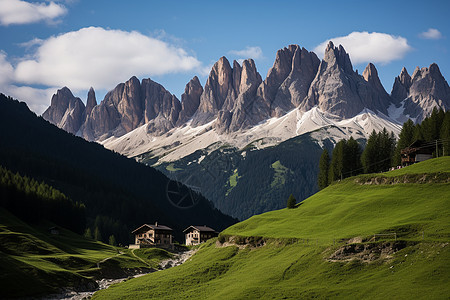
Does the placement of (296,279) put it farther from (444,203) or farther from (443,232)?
(444,203)

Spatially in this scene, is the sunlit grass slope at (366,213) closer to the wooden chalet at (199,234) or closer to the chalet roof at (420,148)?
the chalet roof at (420,148)

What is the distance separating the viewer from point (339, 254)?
67688 millimetres

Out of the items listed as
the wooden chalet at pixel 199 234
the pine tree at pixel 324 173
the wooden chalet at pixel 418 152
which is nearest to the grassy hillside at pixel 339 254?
the wooden chalet at pixel 418 152

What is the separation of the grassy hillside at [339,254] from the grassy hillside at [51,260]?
11089 millimetres

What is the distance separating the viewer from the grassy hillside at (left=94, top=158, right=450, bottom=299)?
2260 inches

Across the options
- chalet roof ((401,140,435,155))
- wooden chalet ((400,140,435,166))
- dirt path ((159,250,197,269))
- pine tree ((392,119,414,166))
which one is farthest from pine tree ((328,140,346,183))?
dirt path ((159,250,197,269))

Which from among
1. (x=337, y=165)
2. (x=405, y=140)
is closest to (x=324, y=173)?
A: (x=337, y=165)

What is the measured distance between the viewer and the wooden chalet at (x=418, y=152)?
419ft

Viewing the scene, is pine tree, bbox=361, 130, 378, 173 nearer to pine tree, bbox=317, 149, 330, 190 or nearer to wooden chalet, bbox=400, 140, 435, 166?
pine tree, bbox=317, 149, 330, 190

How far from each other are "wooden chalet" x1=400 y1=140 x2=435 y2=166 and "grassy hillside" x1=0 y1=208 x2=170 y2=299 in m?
70.6

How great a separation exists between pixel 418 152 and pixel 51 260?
91.2 m

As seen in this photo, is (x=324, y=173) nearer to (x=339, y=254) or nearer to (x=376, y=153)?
(x=376, y=153)

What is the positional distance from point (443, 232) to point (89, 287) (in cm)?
6418

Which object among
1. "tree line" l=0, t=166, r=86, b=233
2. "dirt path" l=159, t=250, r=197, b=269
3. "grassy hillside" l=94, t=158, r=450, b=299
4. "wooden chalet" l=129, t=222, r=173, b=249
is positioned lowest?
"dirt path" l=159, t=250, r=197, b=269
